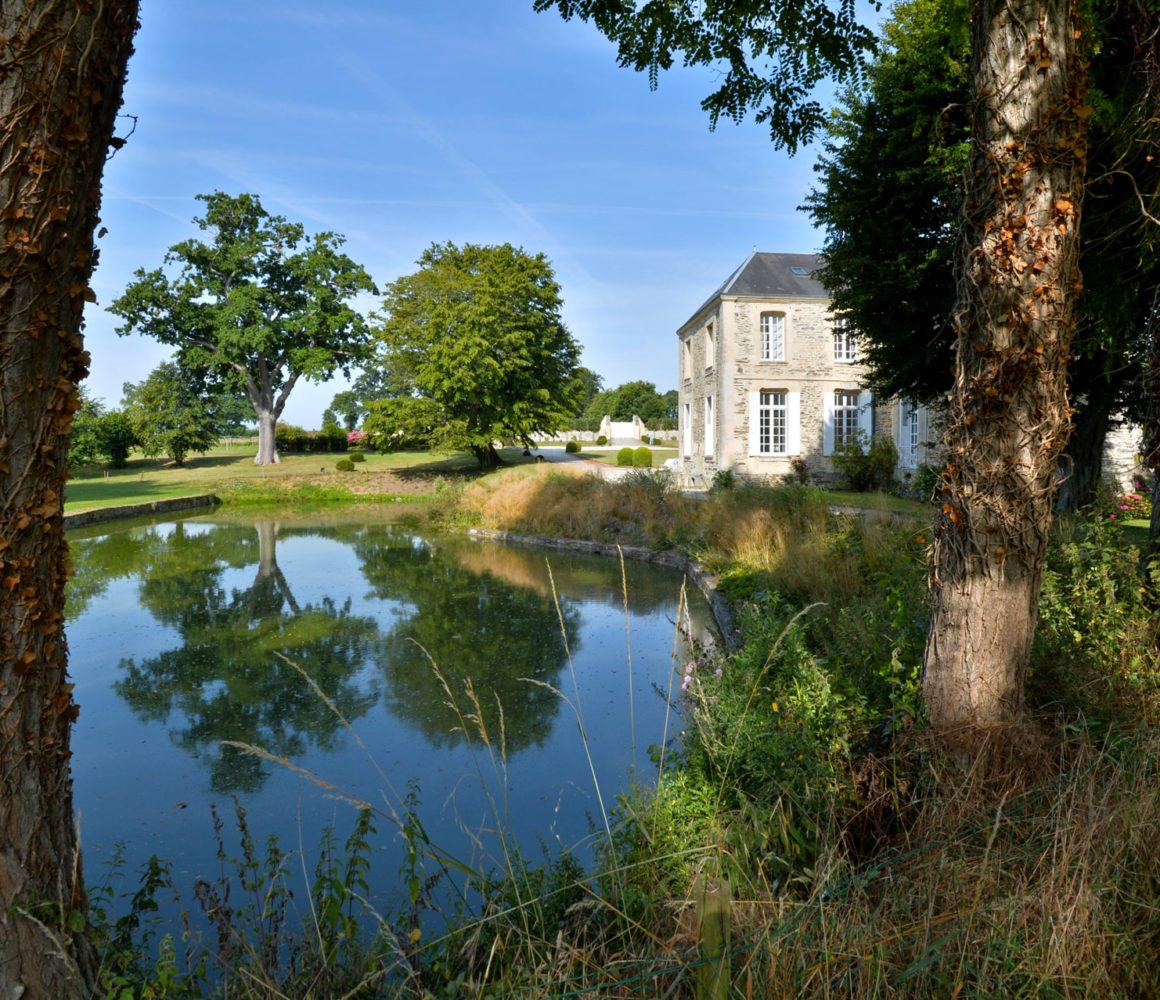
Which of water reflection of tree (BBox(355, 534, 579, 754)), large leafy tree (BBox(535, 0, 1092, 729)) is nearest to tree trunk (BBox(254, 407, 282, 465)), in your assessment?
water reflection of tree (BBox(355, 534, 579, 754))

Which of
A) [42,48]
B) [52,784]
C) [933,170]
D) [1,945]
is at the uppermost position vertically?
[933,170]

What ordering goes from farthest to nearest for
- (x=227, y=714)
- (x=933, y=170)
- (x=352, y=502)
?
(x=352, y=502), (x=933, y=170), (x=227, y=714)

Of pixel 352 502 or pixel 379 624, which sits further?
pixel 352 502

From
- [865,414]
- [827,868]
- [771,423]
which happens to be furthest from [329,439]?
[827,868]

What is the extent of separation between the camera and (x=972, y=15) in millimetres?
2992

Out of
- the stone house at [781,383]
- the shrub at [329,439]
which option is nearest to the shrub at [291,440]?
the shrub at [329,439]

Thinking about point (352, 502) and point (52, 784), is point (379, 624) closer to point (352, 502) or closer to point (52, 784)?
point (52, 784)

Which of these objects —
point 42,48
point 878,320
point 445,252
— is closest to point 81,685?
point 42,48

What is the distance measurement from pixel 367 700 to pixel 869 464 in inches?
622

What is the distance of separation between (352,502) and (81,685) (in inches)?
704

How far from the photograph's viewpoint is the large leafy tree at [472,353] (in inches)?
1018

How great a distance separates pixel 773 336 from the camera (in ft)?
71.4

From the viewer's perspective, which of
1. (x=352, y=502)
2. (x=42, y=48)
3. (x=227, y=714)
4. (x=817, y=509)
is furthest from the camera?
(x=352, y=502)

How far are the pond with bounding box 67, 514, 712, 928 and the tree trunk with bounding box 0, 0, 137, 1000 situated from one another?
646 millimetres
